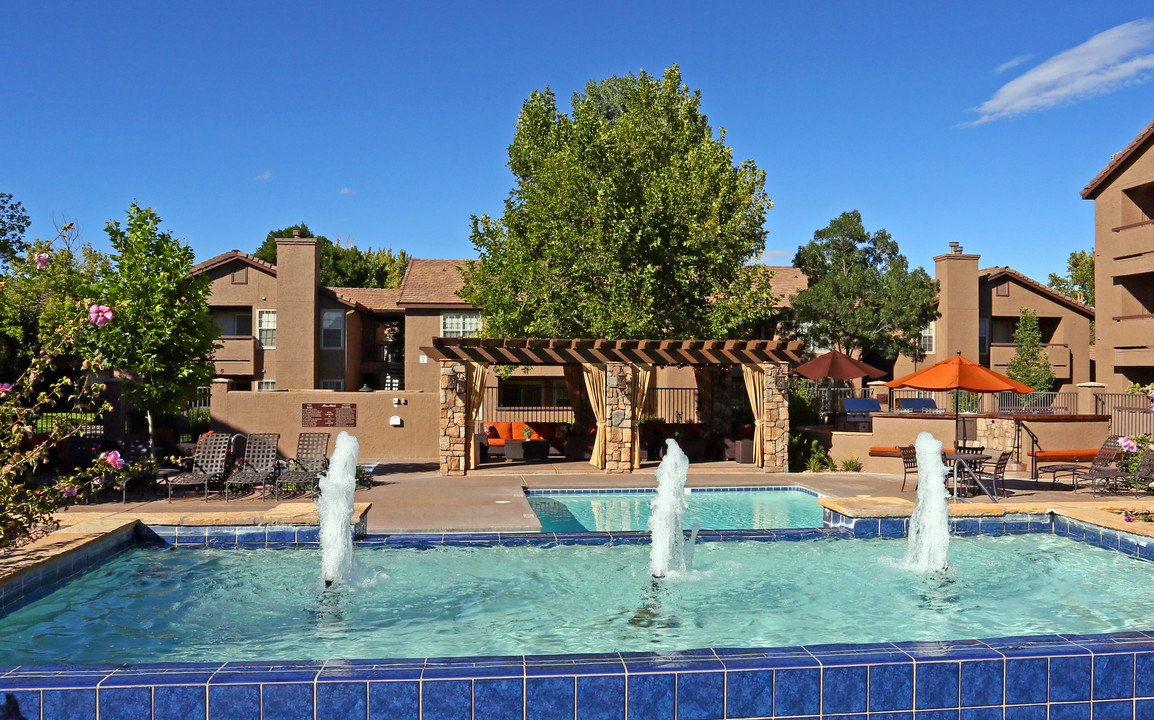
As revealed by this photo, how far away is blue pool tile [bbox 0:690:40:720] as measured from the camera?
3654 millimetres

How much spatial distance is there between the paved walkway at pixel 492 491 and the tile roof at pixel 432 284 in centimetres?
1132

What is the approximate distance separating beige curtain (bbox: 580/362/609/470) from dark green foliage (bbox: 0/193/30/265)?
24.4 meters

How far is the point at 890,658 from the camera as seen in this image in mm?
4020

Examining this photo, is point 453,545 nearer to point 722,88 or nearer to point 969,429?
point 969,429

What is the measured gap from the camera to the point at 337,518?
24.8 ft

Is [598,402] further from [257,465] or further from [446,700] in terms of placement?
[446,700]

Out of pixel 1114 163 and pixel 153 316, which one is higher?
pixel 1114 163

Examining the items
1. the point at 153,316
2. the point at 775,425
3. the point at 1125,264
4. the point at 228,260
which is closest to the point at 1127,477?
the point at 775,425

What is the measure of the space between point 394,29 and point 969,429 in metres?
16.0

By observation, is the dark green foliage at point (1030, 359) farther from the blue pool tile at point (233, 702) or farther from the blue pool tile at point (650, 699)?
the blue pool tile at point (233, 702)

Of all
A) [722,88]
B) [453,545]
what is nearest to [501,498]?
[453,545]

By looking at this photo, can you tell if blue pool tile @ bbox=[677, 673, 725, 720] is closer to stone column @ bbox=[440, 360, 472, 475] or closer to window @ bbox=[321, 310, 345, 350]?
stone column @ bbox=[440, 360, 472, 475]

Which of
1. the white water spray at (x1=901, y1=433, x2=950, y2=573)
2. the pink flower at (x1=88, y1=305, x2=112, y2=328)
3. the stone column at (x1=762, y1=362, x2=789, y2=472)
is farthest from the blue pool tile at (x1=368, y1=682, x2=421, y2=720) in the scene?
the stone column at (x1=762, y1=362, x2=789, y2=472)

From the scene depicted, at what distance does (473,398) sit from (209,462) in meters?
5.39
